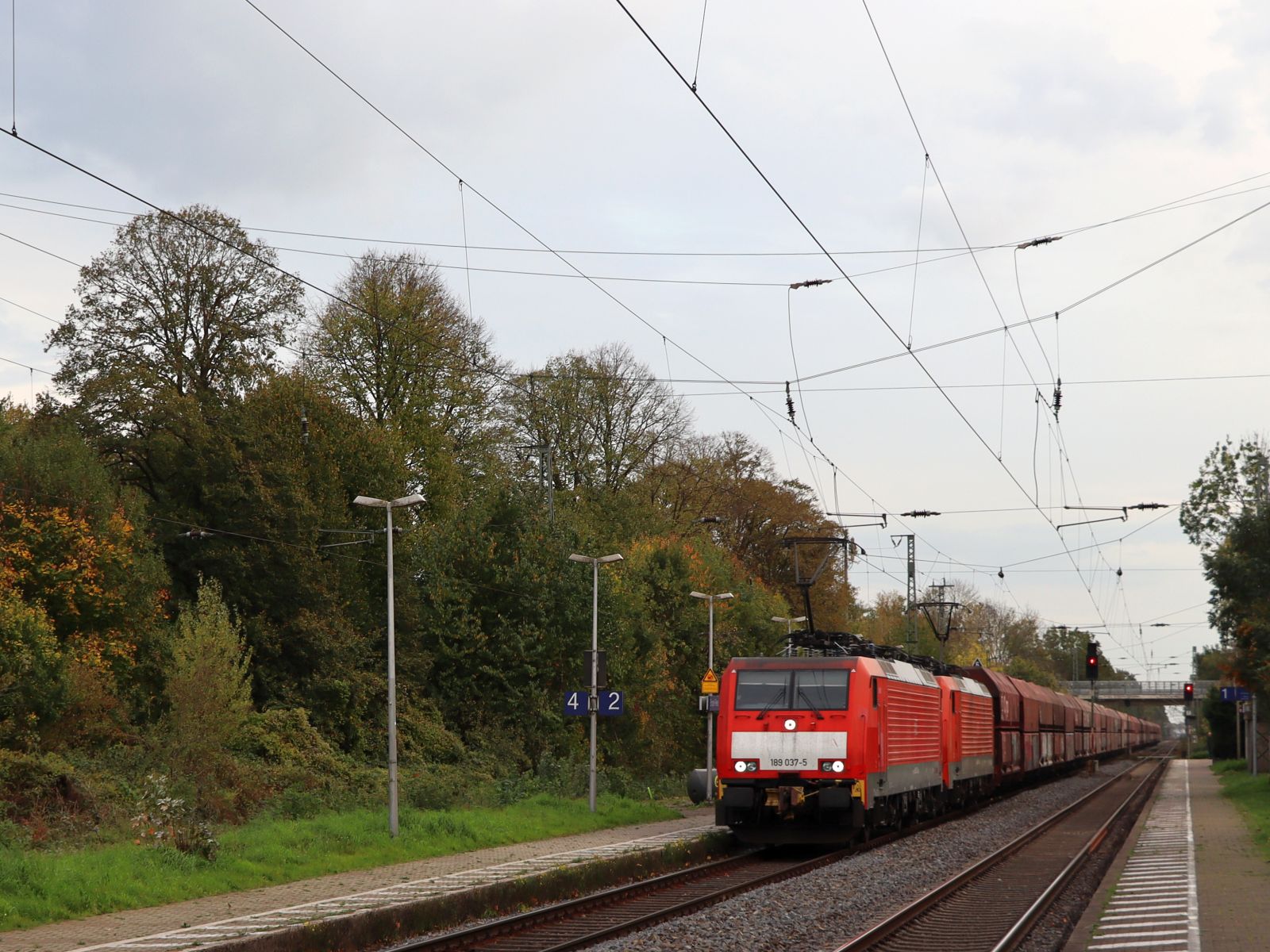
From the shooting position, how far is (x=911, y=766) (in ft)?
87.2

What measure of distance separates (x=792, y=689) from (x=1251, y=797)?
19.6m

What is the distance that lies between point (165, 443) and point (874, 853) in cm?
2681

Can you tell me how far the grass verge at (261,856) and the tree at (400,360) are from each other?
20.6 m

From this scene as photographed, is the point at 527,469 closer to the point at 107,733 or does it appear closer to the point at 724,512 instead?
the point at 724,512

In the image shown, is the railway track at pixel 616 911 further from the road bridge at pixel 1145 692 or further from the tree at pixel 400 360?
the road bridge at pixel 1145 692

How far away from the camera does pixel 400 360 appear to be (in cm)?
4847

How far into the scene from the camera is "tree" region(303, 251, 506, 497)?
47781mm

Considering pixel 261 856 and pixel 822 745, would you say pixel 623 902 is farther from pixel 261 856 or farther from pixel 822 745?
pixel 822 745

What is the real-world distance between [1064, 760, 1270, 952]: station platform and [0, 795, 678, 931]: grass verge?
1008 centimetres

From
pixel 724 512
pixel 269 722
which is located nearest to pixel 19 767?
pixel 269 722

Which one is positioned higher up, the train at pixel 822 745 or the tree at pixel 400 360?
the tree at pixel 400 360

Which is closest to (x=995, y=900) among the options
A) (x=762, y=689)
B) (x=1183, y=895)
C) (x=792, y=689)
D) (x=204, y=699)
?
(x=1183, y=895)

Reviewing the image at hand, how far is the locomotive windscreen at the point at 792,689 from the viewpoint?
76.2ft

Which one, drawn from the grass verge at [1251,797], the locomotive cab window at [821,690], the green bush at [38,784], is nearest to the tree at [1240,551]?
the grass verge at [1251,797]
